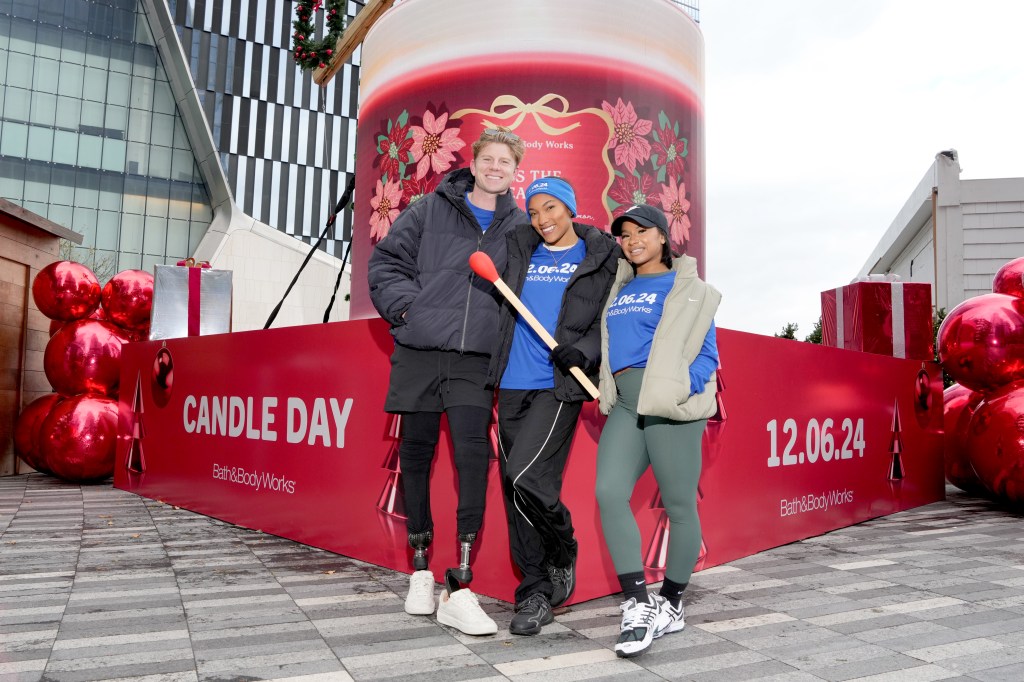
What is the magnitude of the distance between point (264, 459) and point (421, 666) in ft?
9.28

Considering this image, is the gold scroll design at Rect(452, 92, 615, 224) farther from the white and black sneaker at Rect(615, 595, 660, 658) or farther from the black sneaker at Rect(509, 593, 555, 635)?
the white and black sneaker at Rect(615, 595, 660, 658)

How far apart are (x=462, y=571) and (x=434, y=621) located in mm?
239

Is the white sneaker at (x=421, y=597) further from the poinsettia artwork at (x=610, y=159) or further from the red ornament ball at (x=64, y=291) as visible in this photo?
the red ornament ball at (x=64, y=291)

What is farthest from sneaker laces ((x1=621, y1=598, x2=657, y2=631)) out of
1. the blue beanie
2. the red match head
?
the blue beanie

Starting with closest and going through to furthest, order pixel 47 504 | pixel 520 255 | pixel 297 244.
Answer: pixel 520 255
pixel 47 504
pixel 297 244

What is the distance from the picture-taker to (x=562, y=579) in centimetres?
310

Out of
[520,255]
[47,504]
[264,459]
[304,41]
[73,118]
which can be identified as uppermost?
[73,118]

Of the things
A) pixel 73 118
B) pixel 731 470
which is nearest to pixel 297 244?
pixel 73 118

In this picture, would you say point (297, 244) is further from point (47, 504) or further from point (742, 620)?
point (742, 620)

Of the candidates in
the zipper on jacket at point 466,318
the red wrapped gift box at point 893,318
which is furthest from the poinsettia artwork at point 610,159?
the zipper on jacket at point 466,318

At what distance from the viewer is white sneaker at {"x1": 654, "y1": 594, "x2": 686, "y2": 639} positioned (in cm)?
276

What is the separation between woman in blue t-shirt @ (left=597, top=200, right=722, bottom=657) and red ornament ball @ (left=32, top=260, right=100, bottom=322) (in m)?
6.68

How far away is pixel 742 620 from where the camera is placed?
10.1ft

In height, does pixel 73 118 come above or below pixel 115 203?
above
